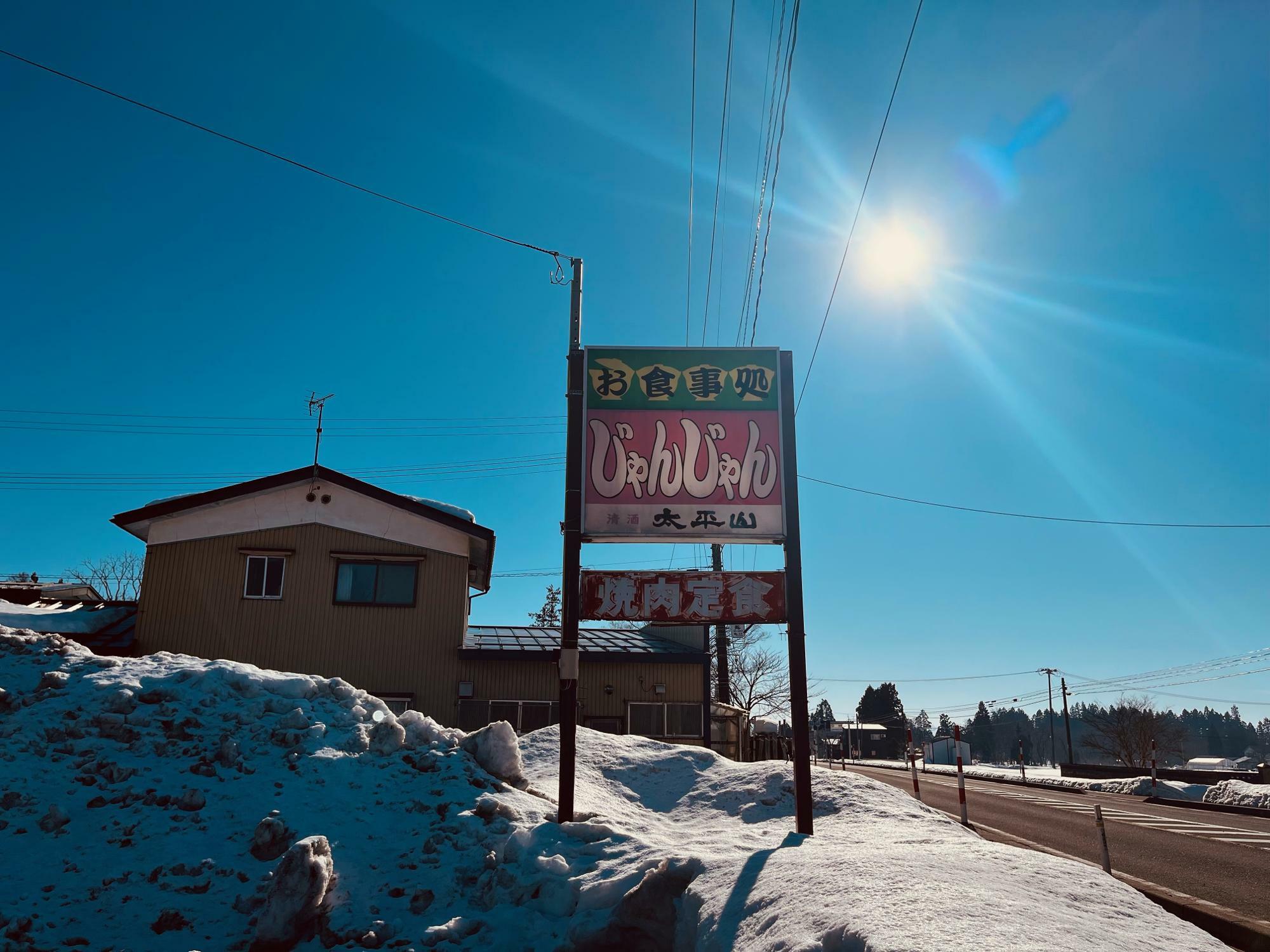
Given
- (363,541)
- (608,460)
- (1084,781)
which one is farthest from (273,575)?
(1084,781)

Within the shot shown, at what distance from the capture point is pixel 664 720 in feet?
66.7

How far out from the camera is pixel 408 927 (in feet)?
22.2

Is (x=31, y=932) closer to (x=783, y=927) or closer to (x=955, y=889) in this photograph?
(x=783, y=927)

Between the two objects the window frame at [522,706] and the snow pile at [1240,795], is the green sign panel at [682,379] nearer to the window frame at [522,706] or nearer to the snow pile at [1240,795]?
the window frame at [522,706]

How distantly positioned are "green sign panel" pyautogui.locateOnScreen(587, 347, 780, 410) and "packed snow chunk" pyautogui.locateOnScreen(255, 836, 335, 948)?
627 cm

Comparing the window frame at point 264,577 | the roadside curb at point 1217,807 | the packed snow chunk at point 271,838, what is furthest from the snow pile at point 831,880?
the roadside curb at point 1217,807

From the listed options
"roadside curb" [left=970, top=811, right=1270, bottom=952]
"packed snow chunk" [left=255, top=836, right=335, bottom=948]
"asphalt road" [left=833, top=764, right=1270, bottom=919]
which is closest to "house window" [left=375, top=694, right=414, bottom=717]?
"packed snow chunk" [left=255, top=836, right=335, bottom=948]

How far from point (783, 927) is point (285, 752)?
6339 mm

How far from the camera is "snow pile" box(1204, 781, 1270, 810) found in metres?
18.3

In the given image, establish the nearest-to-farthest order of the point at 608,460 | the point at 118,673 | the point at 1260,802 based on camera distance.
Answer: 1. the point at 118,673
2. the point at 608,460
3. the point at 1260,802

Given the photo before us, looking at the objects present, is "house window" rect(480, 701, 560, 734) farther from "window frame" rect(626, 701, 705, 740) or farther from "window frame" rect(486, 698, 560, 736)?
"window frame" rect(626, 701, 705, 740)

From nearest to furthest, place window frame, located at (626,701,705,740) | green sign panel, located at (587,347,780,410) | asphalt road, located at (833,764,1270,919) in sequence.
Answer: asphalt road, located at (833,764,1270,919), green sign panel, located at (587,347,780,410), window frame, located at (626,701,705,740)

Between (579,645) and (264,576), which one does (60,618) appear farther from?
(579,645)

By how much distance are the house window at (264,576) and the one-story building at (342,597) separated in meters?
0.02
